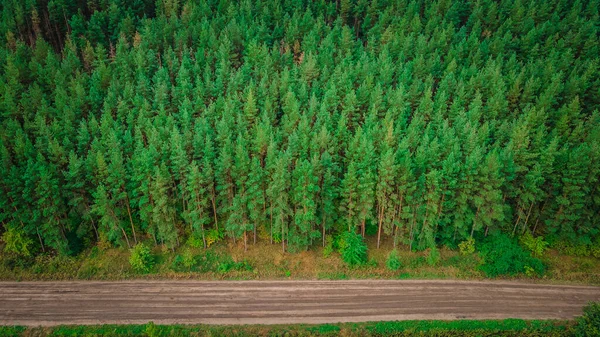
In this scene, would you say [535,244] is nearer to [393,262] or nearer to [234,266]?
[393,262]

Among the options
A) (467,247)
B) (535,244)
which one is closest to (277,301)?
(467,247)

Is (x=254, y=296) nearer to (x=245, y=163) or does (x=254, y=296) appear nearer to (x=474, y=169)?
(x=245, y=163)

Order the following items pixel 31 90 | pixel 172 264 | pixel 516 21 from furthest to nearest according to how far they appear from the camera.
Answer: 1. pixel 516 21
2. pixel 31 90
3. pixel 172 264

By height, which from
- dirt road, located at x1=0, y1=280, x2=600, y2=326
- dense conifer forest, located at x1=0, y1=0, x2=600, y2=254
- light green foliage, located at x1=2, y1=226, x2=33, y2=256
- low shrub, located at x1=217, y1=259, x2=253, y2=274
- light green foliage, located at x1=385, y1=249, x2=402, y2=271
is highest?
dense conifer forest, located at x1=0, y1=0, x2=600, y2=254

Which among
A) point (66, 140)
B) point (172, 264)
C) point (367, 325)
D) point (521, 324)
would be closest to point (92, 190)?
point (66, 140)

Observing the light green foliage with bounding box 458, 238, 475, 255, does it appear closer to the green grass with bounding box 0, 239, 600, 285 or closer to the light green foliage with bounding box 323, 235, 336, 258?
the green grass with bounding box 0, 239, 600, 285

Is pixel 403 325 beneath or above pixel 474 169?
beneath

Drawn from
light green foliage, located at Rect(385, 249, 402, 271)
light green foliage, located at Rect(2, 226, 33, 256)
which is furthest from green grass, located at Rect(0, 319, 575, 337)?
light green foliage, located at Rect(2, 226, 33, 256)
